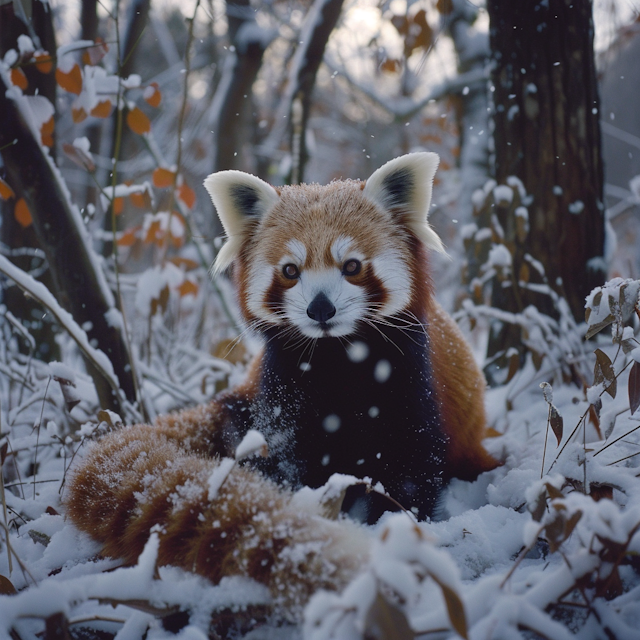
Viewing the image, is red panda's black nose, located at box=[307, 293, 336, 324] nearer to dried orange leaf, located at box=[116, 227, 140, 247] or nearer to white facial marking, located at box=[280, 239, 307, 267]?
white facial marking, located at box=[280, 239, 307, 267]

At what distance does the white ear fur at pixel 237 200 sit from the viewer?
5.95 ft

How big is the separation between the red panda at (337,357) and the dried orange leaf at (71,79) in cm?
93

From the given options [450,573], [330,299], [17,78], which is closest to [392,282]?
[330,299]

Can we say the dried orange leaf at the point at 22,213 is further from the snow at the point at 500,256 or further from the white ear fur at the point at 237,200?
the snow at the point at 500,256

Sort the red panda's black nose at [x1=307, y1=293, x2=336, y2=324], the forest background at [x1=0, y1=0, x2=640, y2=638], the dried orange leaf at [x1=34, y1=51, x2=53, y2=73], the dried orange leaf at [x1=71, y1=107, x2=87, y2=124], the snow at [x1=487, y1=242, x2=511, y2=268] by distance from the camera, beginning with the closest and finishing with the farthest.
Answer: the forest background at [x1=0, y1=0, x2=640, y2=638]
the red panda's black nose at [x1=307, y1=293, x2=336, y2=324]
the dried orange leaf at [x1=34, y1=51, x2=53, y2=73]
the dried orange leaf at [x1=71, y1=107, x2=87, y2=124]
the snow at [x1=487, y1=242, x2=511, y2=268]

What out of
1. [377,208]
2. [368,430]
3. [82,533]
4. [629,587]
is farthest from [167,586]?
[377,208]

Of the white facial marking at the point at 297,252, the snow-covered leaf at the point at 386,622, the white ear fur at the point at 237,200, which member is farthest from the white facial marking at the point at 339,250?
the snow-covered leaf at the point at 386,622

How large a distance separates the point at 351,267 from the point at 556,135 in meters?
1.76

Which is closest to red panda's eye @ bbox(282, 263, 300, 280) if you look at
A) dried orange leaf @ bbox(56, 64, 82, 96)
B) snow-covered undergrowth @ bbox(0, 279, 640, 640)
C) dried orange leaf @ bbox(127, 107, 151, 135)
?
snow-covered undergrowth @ bbox(0, 279, 640, 640)

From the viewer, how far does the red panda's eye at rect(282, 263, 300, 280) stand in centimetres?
170

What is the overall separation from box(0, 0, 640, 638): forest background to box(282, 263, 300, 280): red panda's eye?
35 cm

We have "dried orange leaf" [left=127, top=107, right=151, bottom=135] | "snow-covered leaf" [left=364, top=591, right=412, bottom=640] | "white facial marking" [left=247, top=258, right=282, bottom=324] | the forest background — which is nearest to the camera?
"snow-covered leaf" [left=364, top=591, right=412, bottom=640]

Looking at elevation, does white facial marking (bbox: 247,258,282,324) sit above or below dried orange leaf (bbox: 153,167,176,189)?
below

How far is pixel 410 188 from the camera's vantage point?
180cm
